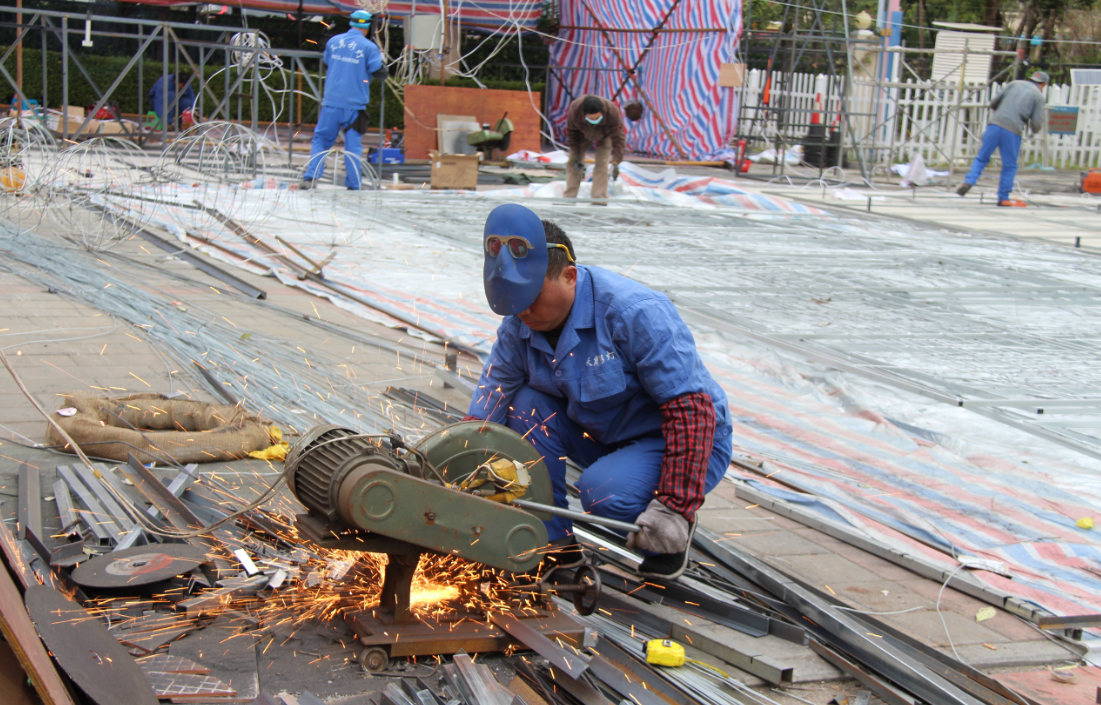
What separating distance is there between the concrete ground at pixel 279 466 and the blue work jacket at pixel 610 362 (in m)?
0.69

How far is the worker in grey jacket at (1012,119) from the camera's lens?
1406 centimetres

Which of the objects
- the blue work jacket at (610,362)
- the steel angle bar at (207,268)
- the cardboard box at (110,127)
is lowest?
the steel angle bar at (207,268)

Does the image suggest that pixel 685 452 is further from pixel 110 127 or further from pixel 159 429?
pixel 110 127

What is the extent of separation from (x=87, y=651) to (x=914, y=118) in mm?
18874

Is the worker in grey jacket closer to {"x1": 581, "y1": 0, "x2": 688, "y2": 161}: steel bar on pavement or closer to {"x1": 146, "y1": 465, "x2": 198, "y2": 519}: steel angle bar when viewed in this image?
{"x1": 581, "y1": 0, "x2": 688, "y2": 161}: steel bar on pavement

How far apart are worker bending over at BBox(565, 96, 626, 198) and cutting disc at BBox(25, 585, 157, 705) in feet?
34.8

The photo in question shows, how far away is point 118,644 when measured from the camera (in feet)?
7.11

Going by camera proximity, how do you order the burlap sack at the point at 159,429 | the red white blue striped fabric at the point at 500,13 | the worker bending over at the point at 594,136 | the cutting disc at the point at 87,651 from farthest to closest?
the red white blue striped fabric at the point at 500,13 < the worker bending over at the point at 594,136 < the burlap sack at the point at 159,429 < the cutting disc at the point at 87,651

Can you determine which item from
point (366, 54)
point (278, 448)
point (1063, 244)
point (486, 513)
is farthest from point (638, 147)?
point (486, 513)

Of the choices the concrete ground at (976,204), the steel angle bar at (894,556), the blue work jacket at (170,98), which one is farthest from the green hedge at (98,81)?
the steel angle bar at (894,556)

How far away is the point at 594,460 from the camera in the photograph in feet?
10.3

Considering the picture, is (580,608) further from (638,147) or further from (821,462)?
(638,147)

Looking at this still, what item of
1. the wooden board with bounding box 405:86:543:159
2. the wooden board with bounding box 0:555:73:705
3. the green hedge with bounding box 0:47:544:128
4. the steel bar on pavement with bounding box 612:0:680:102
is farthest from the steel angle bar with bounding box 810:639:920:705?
the steel bar on pavement with bounding box 612:0:680:102

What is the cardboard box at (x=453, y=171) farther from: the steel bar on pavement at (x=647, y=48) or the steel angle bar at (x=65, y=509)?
the steel angle bar at (x=65, y=509)
